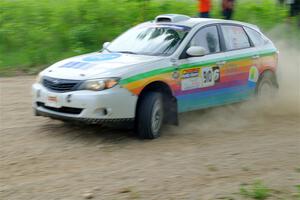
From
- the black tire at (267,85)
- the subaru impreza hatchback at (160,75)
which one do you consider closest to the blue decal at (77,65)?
the subaru impreza hatchback at (160,75)

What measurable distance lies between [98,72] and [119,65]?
0.35m

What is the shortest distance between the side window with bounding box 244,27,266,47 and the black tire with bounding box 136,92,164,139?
2782 millimetres

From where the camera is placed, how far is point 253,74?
10.2 m

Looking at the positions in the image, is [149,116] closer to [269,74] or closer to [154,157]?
[154,157]

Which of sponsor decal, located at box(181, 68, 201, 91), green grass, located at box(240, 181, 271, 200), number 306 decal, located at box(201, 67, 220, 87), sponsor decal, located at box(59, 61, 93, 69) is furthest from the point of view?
number 306 decal, located at box(201, 67, 220, 87)

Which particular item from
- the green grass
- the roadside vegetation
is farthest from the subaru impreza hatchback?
the roadside vegetation

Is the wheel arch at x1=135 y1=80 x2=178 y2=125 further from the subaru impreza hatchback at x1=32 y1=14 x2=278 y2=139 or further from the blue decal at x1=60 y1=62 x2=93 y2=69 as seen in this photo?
the blue decal at x1=60 y1=62 x2=93 y2=69

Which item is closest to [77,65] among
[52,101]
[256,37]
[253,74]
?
[52,101]

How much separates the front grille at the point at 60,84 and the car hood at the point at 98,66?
7cm

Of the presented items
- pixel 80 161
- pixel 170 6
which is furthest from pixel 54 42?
pixel 80 161

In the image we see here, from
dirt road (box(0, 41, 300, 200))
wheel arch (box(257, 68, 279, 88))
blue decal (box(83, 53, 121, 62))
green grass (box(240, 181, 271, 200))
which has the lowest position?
dirt road (box(0, 41, 300, 200))

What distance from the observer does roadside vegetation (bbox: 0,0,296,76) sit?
1493 cm

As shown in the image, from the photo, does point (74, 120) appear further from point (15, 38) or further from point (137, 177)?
point (15, 38)

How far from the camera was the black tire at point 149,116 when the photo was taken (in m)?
8.12
